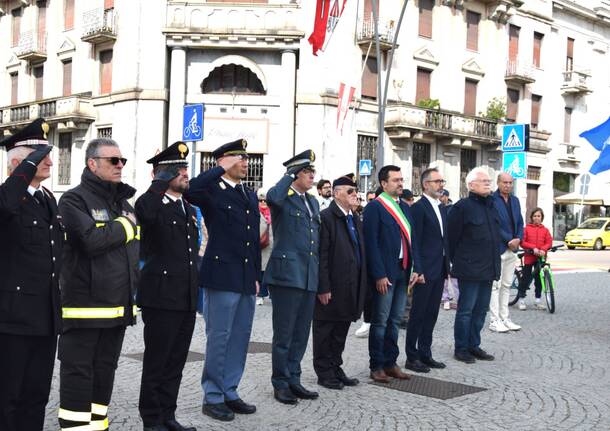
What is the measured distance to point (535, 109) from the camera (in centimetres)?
4047

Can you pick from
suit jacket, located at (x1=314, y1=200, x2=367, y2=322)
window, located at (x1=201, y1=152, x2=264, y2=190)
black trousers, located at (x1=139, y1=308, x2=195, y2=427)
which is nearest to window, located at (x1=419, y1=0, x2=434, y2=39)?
window, located at (x1=201, y1=152, x2=264, y2=190)

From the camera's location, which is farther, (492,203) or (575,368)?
(492,203)

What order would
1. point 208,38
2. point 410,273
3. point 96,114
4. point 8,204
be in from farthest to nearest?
point 96,114
point 208,38
point 410,273
point 8,204

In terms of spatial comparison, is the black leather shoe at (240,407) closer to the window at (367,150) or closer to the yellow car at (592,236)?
the window at (367,150)

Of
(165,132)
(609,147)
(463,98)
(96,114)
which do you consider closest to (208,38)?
(165,132)

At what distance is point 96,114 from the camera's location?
103ft

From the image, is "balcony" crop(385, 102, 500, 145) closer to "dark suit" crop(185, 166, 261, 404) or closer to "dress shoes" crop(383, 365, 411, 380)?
"dress shoes" crop(383, 365, 411, 380)

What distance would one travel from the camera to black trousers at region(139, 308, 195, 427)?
5.38 metres

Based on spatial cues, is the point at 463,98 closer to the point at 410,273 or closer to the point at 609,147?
the point at 609,147

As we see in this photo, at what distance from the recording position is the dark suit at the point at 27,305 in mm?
4172

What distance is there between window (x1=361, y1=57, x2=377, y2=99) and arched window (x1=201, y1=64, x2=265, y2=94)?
4513 millimetres

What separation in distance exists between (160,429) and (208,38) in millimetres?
24471

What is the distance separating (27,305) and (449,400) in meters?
→ 3.89

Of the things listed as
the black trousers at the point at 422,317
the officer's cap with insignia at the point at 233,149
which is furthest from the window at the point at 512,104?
the officer's cap with insignia at the point at 233,149
